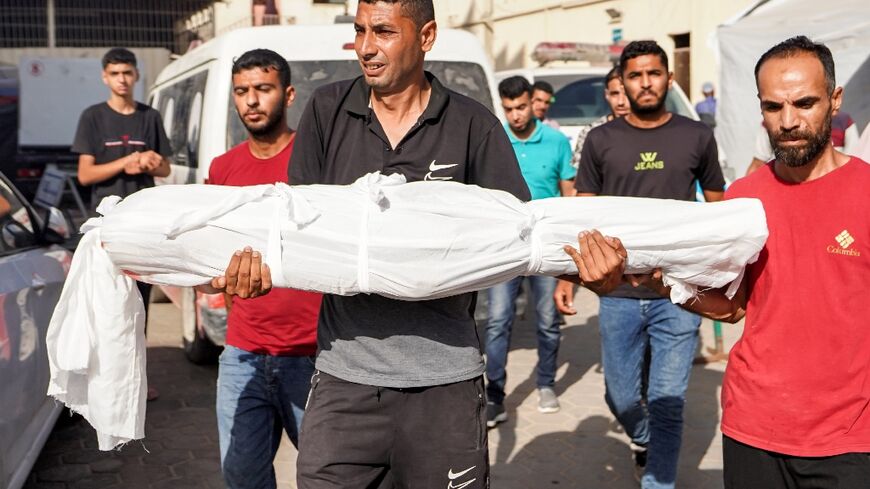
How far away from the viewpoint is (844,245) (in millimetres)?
2926

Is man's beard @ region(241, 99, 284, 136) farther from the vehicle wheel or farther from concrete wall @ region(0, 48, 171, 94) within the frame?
concrete wall @ region(0, 48, 171, 94)

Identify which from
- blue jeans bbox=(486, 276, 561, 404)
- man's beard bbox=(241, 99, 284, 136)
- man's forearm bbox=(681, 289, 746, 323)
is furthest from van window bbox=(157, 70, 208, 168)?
man's forearm bbox=(681, 289, 746, 323)

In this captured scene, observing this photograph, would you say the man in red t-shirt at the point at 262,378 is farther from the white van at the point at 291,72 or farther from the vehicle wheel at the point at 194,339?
the vehicle wheel at the point at 194,339

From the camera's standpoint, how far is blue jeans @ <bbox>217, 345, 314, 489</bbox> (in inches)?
150

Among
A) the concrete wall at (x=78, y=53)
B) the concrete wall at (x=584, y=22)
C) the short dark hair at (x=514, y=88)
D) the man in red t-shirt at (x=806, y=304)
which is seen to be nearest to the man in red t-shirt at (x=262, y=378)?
the man in red t-shirt at (x=806, y=304)

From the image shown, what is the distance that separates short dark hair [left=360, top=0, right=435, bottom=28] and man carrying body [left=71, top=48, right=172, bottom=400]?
12.5 ft

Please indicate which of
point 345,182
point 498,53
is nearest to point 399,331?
point 345,182

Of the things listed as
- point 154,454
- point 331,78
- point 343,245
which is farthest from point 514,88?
point 343,245

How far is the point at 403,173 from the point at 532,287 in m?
4.02

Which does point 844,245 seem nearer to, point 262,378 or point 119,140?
point 262,378

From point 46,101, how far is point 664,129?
14200mm

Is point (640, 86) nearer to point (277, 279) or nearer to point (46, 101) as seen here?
point (277, 279)

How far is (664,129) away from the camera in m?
5.05

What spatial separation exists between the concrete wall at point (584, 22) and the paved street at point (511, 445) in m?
10.2
